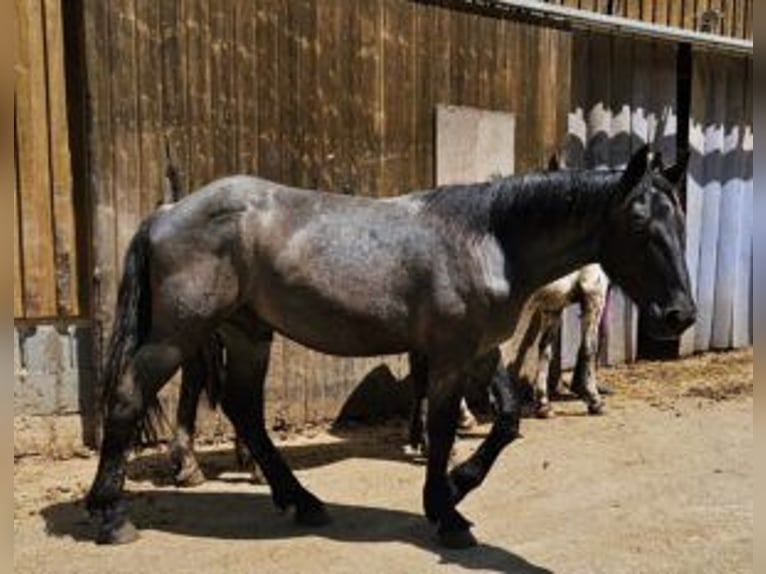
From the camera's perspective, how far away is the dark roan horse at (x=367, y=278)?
440 centimetres

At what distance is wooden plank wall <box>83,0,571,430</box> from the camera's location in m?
5.74

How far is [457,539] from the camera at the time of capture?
4.42m

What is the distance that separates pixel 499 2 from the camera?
7.45 meters

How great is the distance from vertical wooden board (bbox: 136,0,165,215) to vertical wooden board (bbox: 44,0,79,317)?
439 millimetres

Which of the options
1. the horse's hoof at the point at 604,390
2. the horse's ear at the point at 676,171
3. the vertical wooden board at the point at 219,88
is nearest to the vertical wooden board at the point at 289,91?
the vertical wooden board at the point at 219,88

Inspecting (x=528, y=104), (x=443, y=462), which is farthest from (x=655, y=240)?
(x=528, y=104)

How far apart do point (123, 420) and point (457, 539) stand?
1.65m

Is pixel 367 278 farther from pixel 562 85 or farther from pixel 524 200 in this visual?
pixel 562 85

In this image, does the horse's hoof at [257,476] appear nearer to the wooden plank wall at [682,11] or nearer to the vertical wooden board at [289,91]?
the vertical wooden board at [289,91]

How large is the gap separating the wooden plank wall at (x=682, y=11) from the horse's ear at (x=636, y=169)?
454 centimetres

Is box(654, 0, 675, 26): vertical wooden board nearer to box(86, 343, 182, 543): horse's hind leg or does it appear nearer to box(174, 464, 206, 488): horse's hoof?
box(174, 464, 206, 488): horse's hoof

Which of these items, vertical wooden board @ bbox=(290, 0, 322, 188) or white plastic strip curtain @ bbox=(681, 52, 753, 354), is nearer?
vertical wooden board @ bbox=(290, 0, 322, 188)

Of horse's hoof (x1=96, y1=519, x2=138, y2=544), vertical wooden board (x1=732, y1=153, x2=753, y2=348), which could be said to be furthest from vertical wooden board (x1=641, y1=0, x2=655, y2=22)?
horse's hoof (x1=96, y1=519, x2=138, y2=544)

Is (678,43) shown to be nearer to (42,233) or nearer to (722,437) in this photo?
(722,437)
